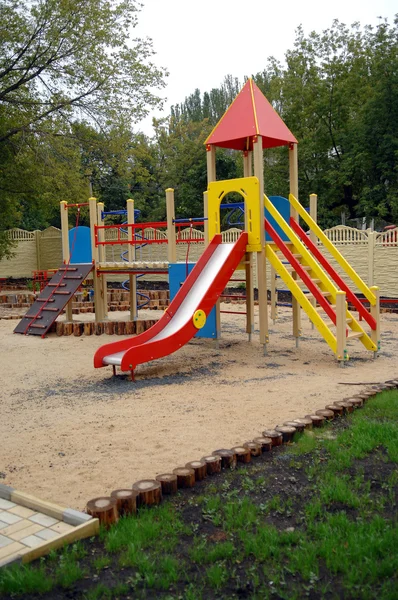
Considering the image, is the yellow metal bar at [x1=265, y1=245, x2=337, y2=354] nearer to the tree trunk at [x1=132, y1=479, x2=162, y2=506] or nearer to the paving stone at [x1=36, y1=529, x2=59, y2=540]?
the tree trunk at [x1=132, y1=479, x2=162, y2=506]

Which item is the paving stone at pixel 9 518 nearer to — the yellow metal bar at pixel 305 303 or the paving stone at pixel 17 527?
the paving stone at pixel 17 527

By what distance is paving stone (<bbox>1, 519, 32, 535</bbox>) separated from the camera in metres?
3.37

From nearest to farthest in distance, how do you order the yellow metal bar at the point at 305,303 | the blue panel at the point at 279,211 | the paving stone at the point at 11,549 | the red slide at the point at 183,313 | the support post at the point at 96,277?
1. the paving stone at the point at 11,549
2. the red slide at the point at 183,313
3. the yellow metal bar at the point at 305,303
4. the blue panel at the point at 279,211
5. the support post at the point at 96,277

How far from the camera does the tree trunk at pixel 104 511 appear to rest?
3457 mm

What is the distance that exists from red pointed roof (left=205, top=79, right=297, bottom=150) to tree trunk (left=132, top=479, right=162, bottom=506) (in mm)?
7038

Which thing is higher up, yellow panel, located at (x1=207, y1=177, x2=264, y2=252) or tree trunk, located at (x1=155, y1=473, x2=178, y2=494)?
yellow panel, located at (x1=207, y1=177, x2=264, y2=252)

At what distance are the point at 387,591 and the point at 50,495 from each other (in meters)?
2.30

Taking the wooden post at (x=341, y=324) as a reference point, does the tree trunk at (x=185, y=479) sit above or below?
below

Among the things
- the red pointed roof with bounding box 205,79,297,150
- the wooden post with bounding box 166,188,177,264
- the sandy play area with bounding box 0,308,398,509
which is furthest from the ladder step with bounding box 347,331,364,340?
the wooden post with bounding box 166,188,177,264

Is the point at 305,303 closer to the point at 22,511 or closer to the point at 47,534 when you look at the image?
the point at 22,511

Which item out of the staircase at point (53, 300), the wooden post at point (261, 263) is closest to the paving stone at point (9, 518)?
the wooden post at point (261, 263)

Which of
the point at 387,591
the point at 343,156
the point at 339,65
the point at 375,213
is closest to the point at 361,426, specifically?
the point at 387,591

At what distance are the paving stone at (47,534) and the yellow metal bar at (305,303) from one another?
5.70 metres

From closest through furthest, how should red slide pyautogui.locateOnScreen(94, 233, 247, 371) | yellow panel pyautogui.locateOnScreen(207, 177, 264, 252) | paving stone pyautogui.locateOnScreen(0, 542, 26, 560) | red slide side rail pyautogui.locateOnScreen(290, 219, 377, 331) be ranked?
paving stone pyautogui.locateOnScreen(0, 542, 26, 560) < red slide pyautogui.locateOnScreen(94, 233, 247, 371) < red slide side rail pyautogui.locateOnScreen(290, 219, 377, 331) < yellow panel pyautogui.locateOnScreen(207, 177, 264, 252)
